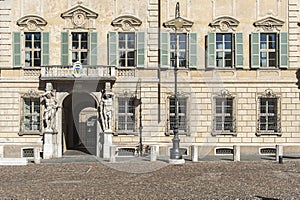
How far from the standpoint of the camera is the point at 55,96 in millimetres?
23844

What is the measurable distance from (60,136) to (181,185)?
12090mm

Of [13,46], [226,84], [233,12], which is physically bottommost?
[226,84]

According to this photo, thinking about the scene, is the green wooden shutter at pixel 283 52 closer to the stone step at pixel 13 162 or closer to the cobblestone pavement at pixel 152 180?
the cobblestone pavement at pixel 152 180

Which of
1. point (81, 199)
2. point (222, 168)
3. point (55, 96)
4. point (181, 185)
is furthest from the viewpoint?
point (55, 96)

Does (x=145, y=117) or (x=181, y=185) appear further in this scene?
(x=145, y=117)

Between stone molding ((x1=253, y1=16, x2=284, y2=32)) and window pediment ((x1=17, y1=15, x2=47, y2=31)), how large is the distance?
1219cm

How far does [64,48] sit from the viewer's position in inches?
966

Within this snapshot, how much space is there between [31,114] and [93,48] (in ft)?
16.8

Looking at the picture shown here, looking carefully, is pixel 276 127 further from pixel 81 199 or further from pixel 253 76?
pixel 81 199

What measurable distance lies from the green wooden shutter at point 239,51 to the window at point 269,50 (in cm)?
56

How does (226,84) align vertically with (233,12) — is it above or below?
below

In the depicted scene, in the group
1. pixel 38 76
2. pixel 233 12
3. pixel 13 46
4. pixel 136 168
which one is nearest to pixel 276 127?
pixel 233 12

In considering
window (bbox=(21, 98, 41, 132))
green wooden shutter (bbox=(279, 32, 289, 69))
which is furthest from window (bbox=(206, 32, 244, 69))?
window (bbox=(21, 98, 41, 132))

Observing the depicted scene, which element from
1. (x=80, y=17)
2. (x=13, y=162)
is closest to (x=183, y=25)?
(x=80, y=17)
